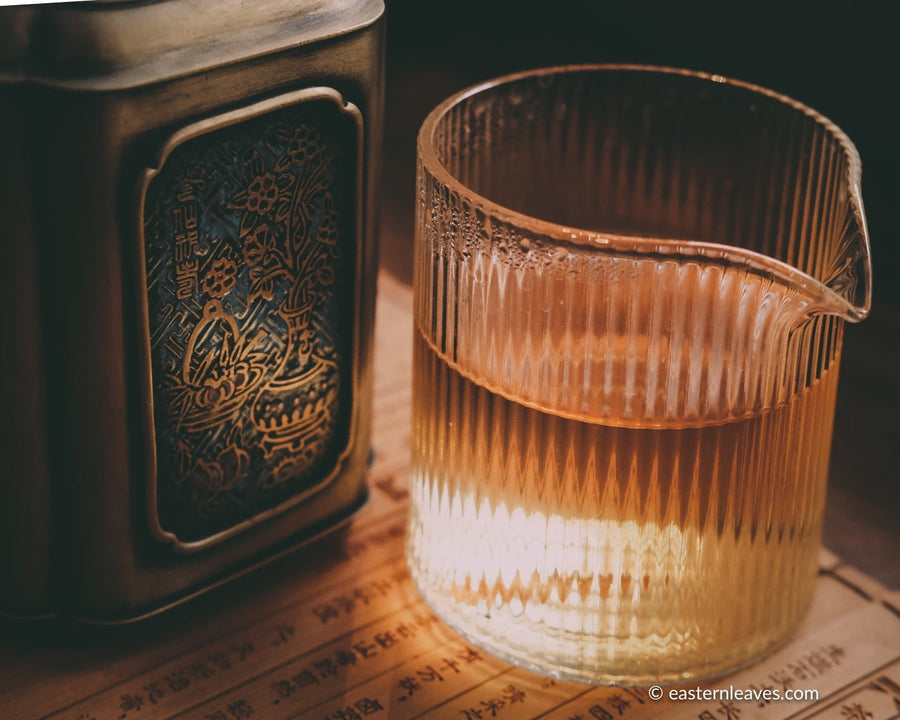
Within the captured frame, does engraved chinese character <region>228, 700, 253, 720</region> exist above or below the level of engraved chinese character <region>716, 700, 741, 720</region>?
below

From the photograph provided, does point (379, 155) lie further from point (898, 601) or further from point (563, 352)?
point (898, 601)

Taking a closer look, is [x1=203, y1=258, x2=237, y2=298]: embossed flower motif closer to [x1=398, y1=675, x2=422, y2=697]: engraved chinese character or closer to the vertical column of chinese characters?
the vertical column of chinese characters

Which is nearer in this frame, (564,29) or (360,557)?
(360,557)

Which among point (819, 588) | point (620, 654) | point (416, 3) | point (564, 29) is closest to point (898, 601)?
point (819, 588)

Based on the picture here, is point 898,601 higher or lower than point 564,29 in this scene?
lower

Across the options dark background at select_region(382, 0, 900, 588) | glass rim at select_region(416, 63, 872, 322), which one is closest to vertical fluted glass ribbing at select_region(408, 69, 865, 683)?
glass rim at select_region(416, 63, 872, 322)

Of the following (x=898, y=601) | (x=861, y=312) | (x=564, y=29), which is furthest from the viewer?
(x=564, y=29)

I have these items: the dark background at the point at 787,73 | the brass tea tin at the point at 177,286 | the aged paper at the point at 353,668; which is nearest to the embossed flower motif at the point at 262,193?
the brass tea tin at the point at 177,286

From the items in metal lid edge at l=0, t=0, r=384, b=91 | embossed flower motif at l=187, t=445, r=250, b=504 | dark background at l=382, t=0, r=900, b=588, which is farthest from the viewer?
dark background at l=382, t=0, r=900, b=588
